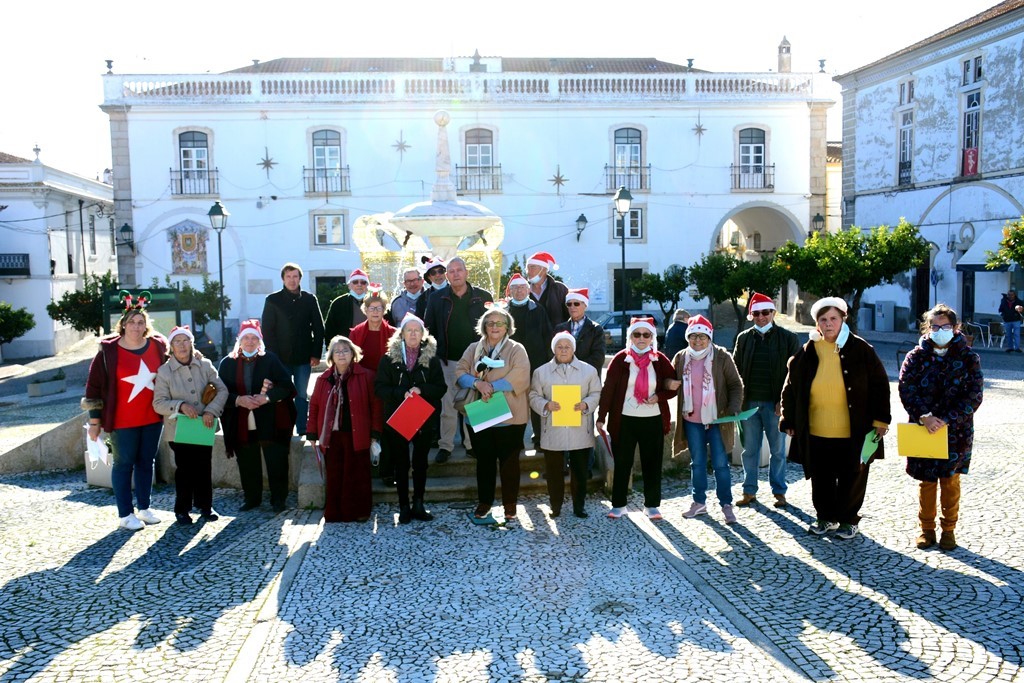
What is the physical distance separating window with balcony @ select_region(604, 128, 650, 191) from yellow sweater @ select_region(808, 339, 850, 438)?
24.0 m

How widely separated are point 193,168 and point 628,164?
46.1ft

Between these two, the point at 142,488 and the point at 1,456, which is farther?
the point at 1,456

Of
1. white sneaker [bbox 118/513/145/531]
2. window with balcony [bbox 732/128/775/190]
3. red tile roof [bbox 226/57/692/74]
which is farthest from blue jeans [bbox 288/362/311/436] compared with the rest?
red tile roof [bbox 226/57/692/74]

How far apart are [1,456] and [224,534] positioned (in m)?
3.86

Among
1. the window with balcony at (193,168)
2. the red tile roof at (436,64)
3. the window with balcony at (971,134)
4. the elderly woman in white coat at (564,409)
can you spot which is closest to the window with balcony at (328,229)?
the window with balcony at (193,168)

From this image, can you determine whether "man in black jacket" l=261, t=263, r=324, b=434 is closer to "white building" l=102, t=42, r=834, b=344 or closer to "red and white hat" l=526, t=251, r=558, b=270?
"red and white hat" l=526, t=251, r=558, b=270

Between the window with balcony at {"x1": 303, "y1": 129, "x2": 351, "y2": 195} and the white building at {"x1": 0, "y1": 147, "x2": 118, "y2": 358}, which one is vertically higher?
the window with balcony at {"x1": 303, "y1": 129, "x2": 351, "y2": 195}

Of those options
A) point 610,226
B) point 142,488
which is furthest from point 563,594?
point 610,226

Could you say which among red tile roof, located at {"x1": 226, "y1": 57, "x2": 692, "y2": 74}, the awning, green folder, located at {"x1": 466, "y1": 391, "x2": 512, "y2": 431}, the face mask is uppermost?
red tile roof, located at {"x1": 226, "y1": 57, "x2": 692, "y2": 74}

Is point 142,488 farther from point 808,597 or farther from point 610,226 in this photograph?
point 610,226

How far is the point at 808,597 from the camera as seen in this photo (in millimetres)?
5156

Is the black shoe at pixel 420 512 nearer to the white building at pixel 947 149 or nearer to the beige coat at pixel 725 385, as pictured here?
the beige coat at pixel 725 385

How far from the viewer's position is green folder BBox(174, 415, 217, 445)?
22.1ft

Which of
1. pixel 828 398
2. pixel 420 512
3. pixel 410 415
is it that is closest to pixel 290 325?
pixel 410 415
